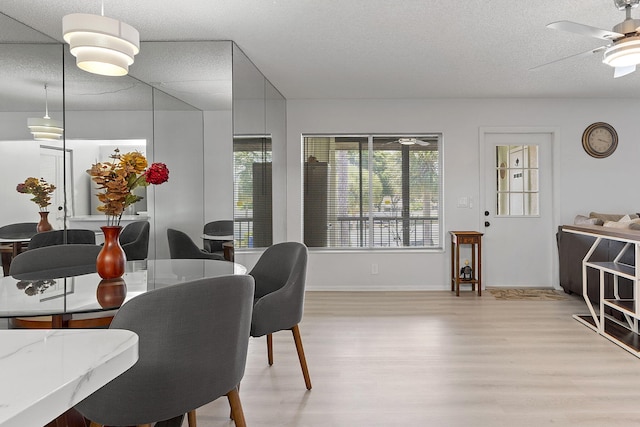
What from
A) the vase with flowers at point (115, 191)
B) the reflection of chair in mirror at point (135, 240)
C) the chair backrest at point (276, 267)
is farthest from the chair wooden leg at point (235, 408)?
the reflection of chair in mirror at point (135, 240)

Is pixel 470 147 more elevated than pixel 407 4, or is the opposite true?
pixel 407 4

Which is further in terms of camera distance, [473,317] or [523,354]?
[473,317]

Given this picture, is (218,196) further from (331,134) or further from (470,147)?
(470,147)

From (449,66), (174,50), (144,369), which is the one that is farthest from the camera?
(449,66)

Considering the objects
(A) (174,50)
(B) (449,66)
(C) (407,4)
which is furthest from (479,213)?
(A) (174,50)

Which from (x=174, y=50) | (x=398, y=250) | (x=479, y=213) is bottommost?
(x=398, y=250)

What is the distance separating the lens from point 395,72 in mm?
4137

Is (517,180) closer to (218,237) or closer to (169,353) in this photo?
(218,237)

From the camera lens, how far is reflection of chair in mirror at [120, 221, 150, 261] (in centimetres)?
331

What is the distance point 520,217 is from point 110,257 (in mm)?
4902

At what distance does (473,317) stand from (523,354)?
0.98 metres

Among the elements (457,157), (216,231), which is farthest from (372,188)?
(216,231)

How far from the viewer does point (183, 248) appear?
3395 mm

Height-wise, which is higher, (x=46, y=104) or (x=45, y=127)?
(x=46, y=104)
